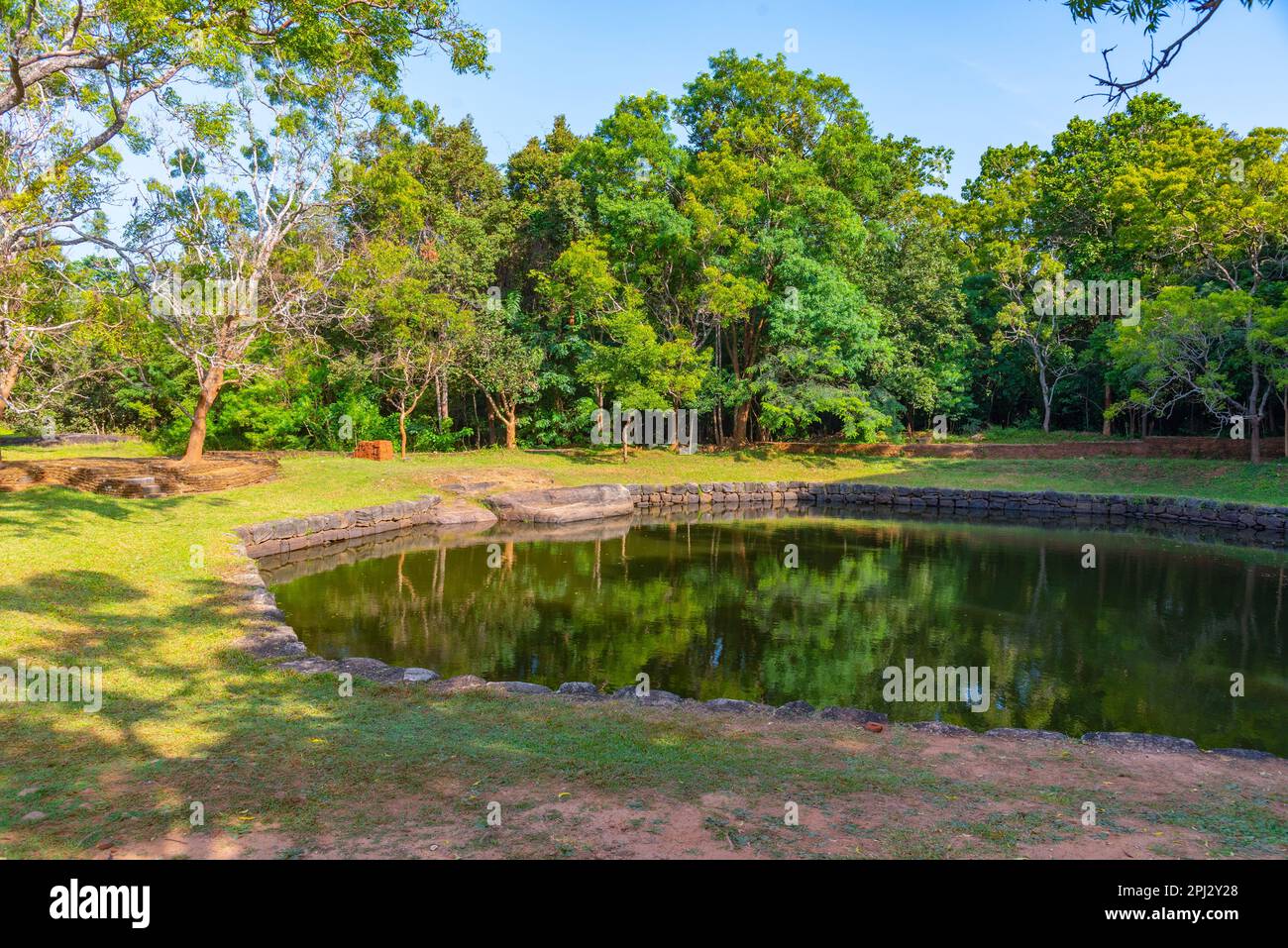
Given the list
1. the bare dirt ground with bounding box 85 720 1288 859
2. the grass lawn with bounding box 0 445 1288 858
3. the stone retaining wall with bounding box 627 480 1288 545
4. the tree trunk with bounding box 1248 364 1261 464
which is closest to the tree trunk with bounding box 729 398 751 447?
the stone retaining wall with bounding box 627 480 1288 545

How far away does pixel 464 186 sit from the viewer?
1240 inches

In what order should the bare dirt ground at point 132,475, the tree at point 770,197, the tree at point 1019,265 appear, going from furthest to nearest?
the tree at point 1019,265
the tree at point 770,197
the bare dirt ground at point 132,475

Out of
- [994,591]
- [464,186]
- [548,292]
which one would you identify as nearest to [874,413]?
[548,292]

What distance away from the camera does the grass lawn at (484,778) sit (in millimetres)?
4172

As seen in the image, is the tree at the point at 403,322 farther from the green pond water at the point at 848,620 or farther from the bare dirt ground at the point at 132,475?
the green pond water at the point at 848,620

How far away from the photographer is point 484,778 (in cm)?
504

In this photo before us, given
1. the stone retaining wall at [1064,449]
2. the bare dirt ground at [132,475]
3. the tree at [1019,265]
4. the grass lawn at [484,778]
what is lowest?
the grass lawn at [484,778]

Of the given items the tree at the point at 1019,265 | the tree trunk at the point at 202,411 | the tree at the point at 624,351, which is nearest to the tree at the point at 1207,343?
the tree at the point at 1019,265

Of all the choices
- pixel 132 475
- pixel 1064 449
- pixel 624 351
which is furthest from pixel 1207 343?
pixel 132 475

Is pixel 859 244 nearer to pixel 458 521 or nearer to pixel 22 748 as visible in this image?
pixel 458 521

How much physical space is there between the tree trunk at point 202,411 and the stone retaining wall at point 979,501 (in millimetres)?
11190

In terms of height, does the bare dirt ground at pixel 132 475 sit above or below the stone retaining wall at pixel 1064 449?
below

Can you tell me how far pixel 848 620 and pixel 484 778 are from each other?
24.6ft

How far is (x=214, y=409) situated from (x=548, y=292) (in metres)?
12.4
